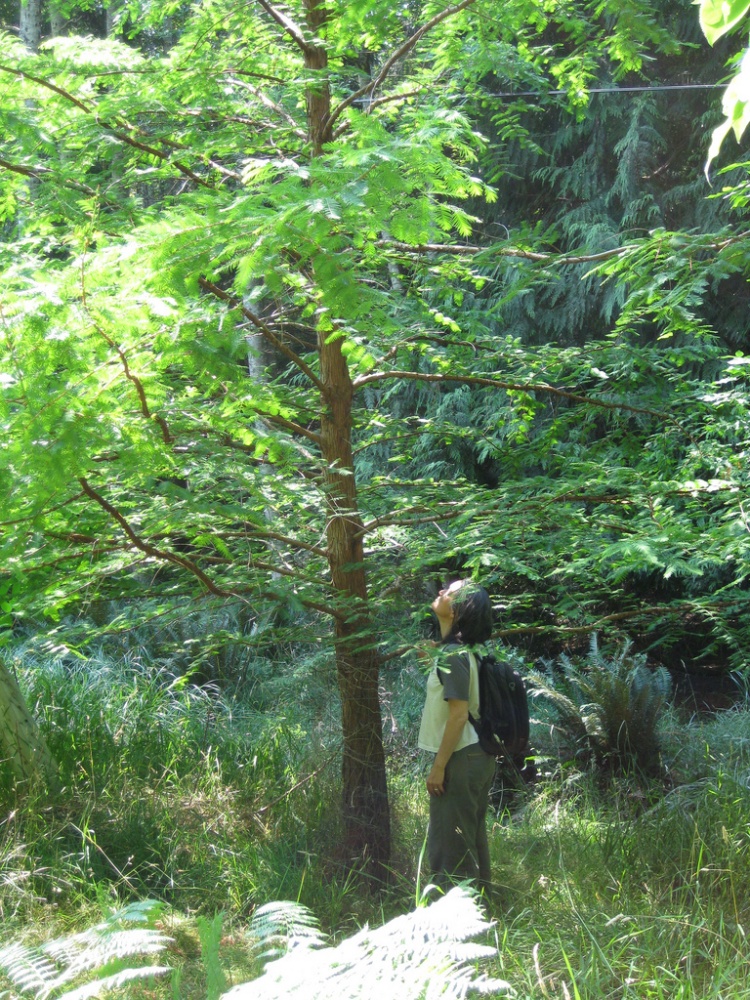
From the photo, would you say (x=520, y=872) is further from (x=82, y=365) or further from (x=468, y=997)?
(x=82, y=365)

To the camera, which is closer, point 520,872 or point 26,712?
point 520,872

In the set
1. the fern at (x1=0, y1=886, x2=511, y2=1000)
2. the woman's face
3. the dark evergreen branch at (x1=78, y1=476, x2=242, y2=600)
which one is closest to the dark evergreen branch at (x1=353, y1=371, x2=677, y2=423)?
the woman's face

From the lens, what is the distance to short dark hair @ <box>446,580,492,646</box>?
392 centimetres

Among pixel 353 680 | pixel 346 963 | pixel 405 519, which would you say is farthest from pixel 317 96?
pixel 346 963

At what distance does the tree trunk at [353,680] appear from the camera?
14.9 ft

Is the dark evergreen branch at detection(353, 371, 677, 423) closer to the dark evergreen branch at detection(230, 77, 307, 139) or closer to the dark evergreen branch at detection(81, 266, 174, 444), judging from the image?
the dark evergreen branch at detection(230, 77, 307, 139)

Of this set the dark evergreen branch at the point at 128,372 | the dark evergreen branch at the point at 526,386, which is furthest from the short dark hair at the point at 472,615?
the dark evergreen branch at the point at 128,372

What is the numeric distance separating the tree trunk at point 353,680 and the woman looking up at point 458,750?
0.58 metres

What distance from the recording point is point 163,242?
278 cm

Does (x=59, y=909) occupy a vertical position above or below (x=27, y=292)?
below

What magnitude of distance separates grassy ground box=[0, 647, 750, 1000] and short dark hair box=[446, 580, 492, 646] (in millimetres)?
1102

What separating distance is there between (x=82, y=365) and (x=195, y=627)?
6343 mm

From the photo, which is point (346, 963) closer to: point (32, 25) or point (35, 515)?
point (35, 515)

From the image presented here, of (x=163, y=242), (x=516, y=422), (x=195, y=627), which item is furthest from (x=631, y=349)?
(x=195, y=627)
